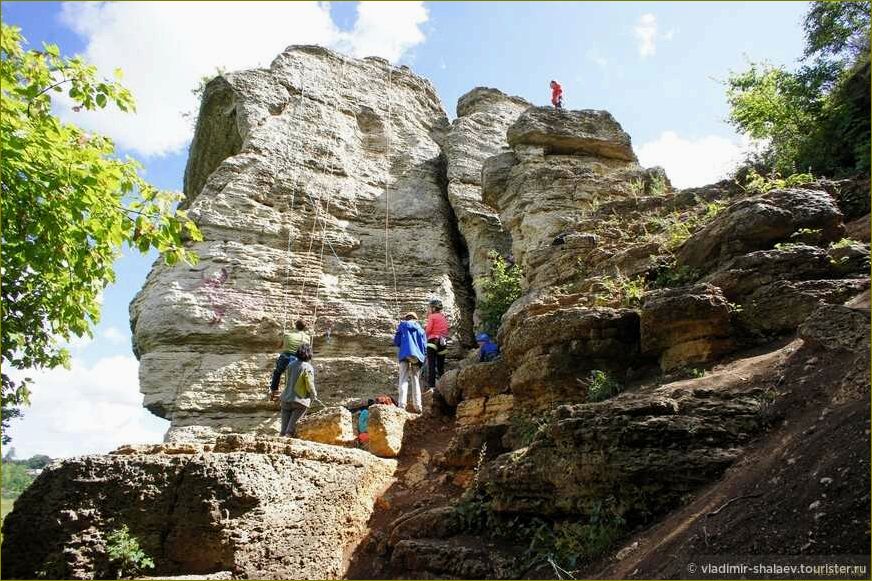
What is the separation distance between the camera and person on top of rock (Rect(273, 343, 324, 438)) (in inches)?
372

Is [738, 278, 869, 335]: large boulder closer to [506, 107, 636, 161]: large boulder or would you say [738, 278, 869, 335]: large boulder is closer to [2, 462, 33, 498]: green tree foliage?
[2, 462, 33, 498]: green tree foliage

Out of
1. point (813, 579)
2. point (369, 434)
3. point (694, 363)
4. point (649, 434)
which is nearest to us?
point (813, 579)

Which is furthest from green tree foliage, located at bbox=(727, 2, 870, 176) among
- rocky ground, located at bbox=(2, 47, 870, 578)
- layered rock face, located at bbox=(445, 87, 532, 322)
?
layered rock face, located at bbox=(445, 87, 532, 322)

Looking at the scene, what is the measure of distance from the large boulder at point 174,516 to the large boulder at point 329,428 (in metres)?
2.34

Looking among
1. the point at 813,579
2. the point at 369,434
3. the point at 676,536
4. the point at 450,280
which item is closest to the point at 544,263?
the point at 369,434

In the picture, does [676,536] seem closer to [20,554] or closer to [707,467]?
[707,467]

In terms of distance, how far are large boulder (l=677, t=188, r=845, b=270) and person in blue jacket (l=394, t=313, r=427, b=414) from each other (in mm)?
5134

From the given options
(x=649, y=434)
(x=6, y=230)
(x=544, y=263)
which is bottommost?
(x=649, y=434)

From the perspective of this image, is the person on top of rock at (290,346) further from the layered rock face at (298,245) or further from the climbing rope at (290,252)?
the climbing rope at (290,252)

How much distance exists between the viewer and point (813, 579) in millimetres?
3436

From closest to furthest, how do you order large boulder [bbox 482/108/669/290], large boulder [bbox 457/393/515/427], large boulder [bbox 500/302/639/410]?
large boulder [bbox 500/302/639/410]
large boulder [bbox 457/393/515/427]
large boulder [bbox 482/108/669/290]

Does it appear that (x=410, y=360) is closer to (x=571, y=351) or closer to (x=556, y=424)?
(x=571, y=351)

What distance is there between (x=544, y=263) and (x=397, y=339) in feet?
10.7

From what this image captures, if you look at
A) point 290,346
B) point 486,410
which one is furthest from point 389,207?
Answer: point 486,410
